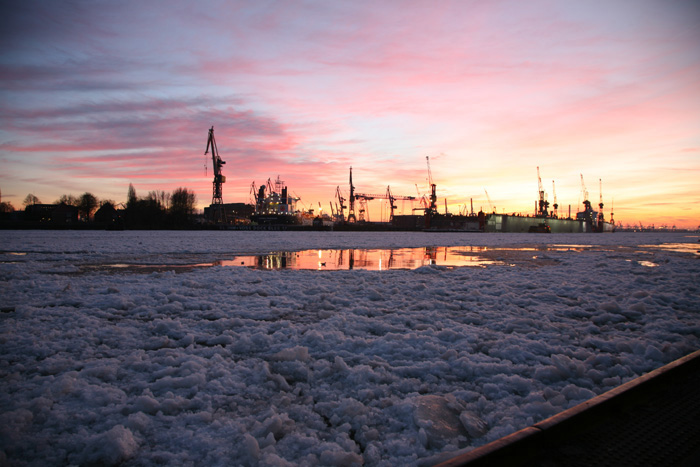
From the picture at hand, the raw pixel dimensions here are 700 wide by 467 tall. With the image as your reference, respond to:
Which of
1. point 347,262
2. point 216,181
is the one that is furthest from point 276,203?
point 347,262

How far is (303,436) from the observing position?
2.37 m

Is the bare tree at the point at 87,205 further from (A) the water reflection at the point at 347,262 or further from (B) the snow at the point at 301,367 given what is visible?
(B) the snow at the point at 301,367

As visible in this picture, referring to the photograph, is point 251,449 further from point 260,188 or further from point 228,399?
point 260,188

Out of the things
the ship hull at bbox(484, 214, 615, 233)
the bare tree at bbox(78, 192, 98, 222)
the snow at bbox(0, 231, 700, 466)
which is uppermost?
the bare tree at bbox(78, 192, 98, 222)

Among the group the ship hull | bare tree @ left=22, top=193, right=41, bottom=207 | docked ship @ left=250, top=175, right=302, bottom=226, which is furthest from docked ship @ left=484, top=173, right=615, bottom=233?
bare tree @ left=22, top=193, right=41, bottom=207

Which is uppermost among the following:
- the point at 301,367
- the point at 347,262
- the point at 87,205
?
the point at 87,205

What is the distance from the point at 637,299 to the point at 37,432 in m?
8.56

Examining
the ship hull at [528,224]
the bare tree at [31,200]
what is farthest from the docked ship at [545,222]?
the bare tree at [31,200]

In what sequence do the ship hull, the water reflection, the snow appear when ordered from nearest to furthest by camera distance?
1. the snow
2. the water reflection
3. the ship hull

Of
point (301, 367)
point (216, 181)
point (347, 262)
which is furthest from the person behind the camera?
point (216, 181)

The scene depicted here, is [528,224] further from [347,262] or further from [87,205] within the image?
[87,205]

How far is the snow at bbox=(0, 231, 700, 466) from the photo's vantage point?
234 cm

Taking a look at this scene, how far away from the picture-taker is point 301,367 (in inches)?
137

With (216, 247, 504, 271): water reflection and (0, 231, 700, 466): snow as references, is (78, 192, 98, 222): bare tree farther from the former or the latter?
(0, 231, 700, 466): snow
